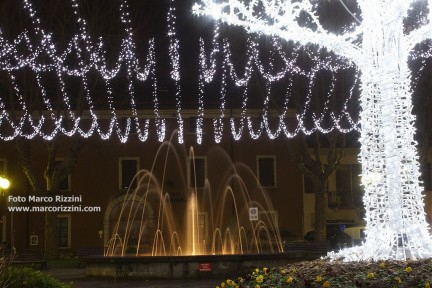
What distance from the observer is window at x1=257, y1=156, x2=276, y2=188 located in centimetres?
4322

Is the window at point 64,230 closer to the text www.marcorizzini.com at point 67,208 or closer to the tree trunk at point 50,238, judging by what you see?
the text www.marcorizzini.com at point 67,208

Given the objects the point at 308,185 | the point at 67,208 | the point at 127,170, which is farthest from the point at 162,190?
the point at 308,185

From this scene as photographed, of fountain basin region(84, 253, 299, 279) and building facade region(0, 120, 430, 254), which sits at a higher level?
building facade region(0, 120, 430, 254)

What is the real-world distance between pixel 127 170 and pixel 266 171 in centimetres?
841

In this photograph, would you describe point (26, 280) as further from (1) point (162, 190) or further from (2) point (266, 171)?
(2) point (266, 171)

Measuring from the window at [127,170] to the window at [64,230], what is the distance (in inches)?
146

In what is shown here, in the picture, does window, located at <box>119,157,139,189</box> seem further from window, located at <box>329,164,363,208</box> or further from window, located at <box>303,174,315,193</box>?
window, located at <box>329,164,363,208</box>

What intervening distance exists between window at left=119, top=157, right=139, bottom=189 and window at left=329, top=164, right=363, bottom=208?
1245 cm

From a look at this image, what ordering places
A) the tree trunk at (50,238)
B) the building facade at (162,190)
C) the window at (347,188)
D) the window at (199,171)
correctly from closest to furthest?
the tree trunk at (50,238), the building facade at (162,190), the window at (199,171), the window at (347,188)

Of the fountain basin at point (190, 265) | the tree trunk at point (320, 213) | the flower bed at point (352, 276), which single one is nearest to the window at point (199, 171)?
the tree trunk at point (320, 213)

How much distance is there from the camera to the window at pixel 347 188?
44906 mm

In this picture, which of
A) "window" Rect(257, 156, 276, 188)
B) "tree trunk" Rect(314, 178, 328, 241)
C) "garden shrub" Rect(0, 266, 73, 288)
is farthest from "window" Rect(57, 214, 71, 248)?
"garden shrub" Rect(0, 266, 73, 288)

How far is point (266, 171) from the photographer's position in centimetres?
4338

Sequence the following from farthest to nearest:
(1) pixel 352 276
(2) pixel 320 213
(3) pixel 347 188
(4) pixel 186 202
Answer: (3) pixel 347 188, (4) pixel 186 202, (2) pixel 320 213, (1) pixel 352 276
